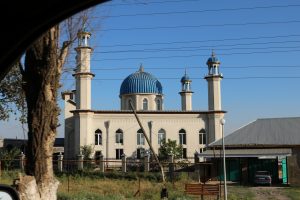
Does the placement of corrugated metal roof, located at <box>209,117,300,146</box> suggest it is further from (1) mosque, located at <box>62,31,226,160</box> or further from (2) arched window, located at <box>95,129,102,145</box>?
(2) arched window, located at <box>95,129,102,145</box>

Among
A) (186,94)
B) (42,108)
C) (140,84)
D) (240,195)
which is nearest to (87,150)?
(140,84)

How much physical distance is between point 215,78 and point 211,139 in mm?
7963

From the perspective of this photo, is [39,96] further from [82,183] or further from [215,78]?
[215,78]

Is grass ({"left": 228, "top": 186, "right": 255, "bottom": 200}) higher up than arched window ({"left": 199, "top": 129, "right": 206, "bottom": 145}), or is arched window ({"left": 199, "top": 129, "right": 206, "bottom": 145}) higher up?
arched window ({"left": 199, "top": 129, "right": 206, "bottom": 145})

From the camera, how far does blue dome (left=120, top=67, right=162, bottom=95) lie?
7038 cm

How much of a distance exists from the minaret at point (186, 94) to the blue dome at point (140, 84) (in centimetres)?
594

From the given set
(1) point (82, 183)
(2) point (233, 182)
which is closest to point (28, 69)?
(1) point (82, 183)

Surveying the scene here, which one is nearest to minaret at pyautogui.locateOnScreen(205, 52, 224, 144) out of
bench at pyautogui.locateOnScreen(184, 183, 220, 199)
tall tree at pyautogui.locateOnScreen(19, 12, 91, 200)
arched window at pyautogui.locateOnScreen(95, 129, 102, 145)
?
arched window at pyautogui.locateOnScreen(95, 129, 102, 145)

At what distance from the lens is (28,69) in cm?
1089

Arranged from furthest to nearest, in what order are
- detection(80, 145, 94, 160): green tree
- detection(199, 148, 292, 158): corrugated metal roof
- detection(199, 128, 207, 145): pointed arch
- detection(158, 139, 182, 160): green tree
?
detection(199, 128, 207, 145): pointed arch → detection(80, 145, 94, 160): green tree → detection(158, 139, 182, 160): green tree → detection(199, 148, 292, 158): corrugated metal roof

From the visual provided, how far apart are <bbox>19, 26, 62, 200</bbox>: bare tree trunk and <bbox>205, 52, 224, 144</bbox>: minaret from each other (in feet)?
180

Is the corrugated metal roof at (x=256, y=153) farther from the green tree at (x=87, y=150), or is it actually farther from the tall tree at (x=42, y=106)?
the tall tree at (x=42, y=106)

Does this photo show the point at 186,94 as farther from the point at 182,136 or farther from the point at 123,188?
the point at 123,188

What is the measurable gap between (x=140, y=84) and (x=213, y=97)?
1069 centimetres
